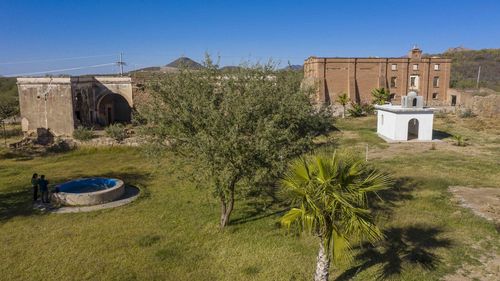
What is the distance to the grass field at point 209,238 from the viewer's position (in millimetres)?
10758

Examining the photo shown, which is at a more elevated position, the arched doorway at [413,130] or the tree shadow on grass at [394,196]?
the arched doorway at [413,130]

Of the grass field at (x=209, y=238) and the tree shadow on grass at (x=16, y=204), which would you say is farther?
the tree shadow on grass at (x=16, y=204)

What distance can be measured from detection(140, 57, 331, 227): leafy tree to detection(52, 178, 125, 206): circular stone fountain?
517 centimetres

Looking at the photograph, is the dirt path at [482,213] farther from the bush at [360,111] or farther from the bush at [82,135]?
the bush at [360,111]

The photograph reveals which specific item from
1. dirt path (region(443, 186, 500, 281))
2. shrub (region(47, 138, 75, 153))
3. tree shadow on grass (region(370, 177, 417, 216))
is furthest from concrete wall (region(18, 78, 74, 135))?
dirt path (region(443, 186, 500, 281))

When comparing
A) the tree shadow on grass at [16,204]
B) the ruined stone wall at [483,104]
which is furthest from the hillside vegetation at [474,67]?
the tree shadow on grass at [16,204]

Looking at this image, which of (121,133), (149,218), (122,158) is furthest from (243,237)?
(121,133)

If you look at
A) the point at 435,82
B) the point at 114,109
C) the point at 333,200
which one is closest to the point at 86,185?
the point at 333,200

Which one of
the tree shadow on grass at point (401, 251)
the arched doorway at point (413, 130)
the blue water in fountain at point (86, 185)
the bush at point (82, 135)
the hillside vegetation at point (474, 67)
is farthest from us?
the hillside vegetation at point (474, 67)

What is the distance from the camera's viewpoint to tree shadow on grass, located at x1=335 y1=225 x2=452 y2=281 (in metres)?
10.7

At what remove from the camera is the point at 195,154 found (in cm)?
1209

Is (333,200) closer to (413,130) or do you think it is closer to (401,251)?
(401,251)

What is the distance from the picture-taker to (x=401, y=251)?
38.8ft

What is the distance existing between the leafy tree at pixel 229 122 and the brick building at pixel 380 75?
41.3 meters
